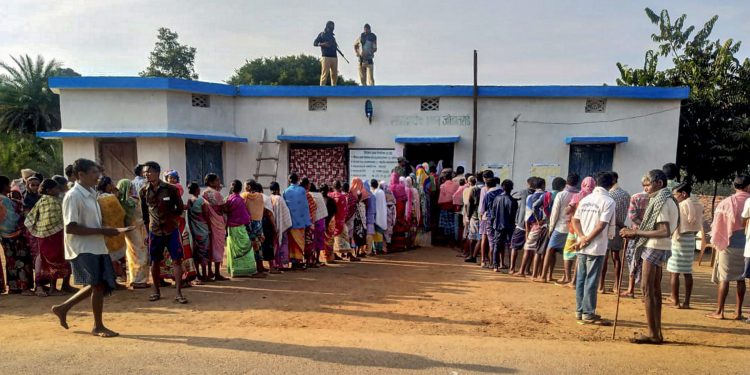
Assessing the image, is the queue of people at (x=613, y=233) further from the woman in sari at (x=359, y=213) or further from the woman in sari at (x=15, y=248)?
the woman in sari at (x=15, y=248)

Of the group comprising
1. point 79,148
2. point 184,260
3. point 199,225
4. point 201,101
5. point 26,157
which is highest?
point 201,101

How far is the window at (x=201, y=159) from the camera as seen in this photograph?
11.2m

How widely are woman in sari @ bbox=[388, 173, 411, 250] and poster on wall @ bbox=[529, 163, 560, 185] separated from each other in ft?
12.7

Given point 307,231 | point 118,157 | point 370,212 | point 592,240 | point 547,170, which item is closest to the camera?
point 592,240

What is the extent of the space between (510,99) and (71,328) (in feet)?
33.9

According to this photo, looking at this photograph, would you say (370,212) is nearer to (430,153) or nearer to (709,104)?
(430,153)

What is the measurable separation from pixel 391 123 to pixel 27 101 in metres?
19.9

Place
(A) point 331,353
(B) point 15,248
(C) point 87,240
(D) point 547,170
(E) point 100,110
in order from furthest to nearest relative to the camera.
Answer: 1. (D) point 547,170
2. (E) point 100,110
3. (B) point 15,248
4. (C) point 87,240
5. (A) point 331,353

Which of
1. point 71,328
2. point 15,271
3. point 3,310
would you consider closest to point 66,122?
point 15,271

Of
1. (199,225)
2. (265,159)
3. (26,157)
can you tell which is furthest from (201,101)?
(26,157)

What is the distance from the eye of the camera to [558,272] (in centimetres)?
805

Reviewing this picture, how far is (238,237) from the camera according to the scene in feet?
22.5

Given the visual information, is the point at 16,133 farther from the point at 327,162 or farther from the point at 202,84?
the point at 327,162

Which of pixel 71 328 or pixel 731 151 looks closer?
pixel 71 328
